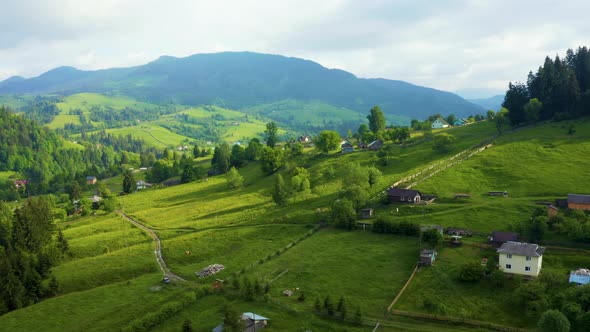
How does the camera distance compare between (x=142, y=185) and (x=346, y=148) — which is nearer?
(x=346, y=148)

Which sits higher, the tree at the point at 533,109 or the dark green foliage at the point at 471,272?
the tree at the point at 533,109

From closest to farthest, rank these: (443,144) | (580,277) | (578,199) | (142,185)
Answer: (580,277)
(578,199)
(443,144)
(142,185)

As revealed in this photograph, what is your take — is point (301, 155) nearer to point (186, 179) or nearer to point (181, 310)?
point (186, 179)

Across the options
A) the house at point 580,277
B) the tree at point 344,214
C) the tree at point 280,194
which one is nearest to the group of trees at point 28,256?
the tree at point 280,194

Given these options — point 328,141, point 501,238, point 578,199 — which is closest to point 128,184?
point 328,141

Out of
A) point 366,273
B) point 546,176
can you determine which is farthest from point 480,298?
point 546,176

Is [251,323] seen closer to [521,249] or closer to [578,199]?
[521,249]

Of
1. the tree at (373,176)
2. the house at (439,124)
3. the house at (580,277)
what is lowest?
the house at (580,277)

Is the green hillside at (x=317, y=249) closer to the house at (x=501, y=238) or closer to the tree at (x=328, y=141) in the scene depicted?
the house at (x=501, y=238)

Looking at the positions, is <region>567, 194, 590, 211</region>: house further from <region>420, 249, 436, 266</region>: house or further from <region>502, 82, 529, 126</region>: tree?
<region>502, 82, 529, 126</region>: tree
